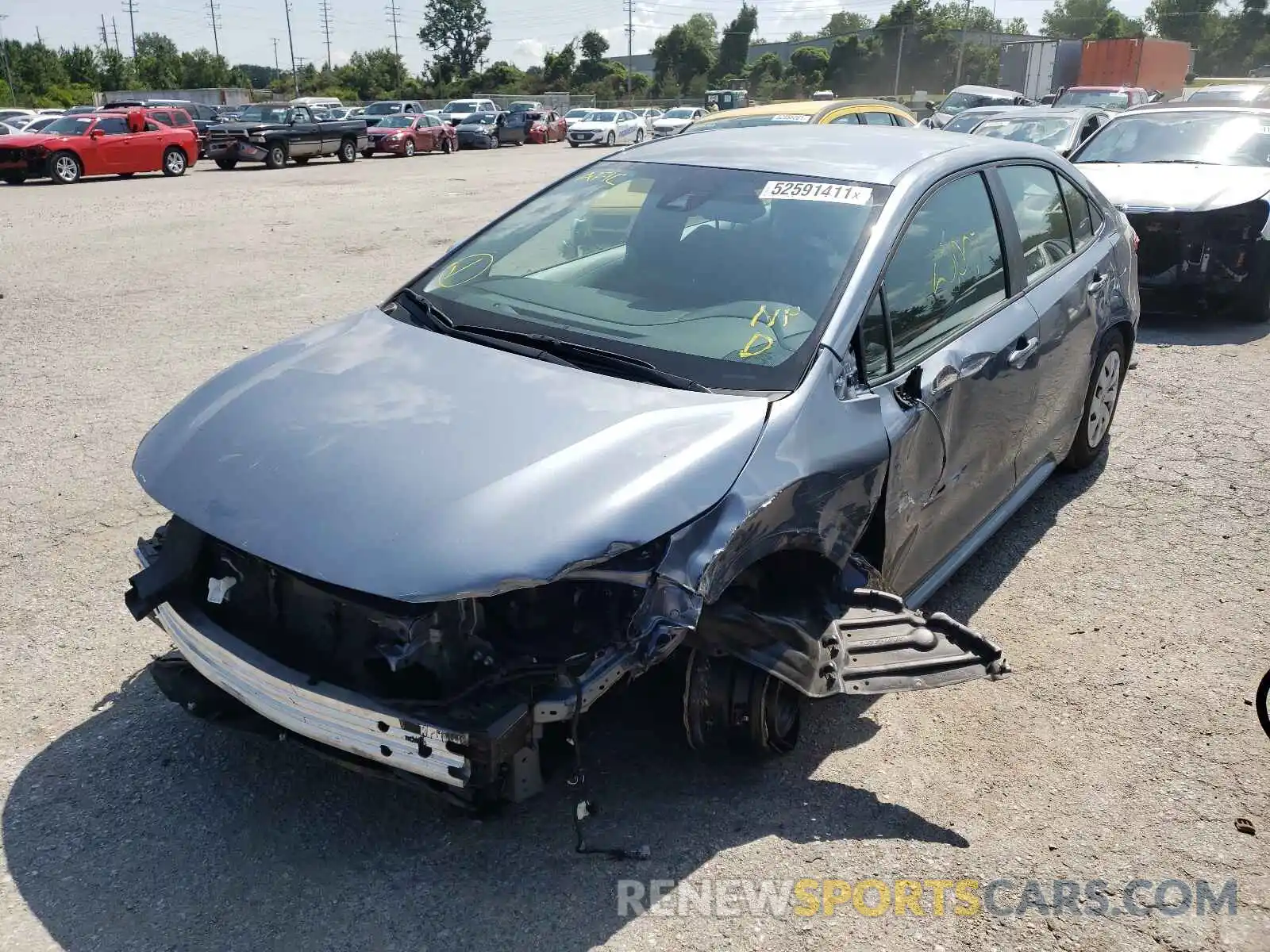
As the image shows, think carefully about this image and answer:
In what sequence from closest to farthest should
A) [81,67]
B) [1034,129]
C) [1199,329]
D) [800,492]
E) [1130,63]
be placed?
[800,492] → [1199,329] → [1034,129] → [1130,63] → [81,67]

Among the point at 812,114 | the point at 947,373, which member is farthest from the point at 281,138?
the point at 947,373

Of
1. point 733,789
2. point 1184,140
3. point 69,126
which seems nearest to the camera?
point 733,789

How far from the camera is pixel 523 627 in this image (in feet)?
9.05

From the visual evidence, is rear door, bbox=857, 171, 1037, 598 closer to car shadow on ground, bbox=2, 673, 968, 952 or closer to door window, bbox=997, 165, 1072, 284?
door window, bbox=997, 165, 1072, 284

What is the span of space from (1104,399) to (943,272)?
213 cm

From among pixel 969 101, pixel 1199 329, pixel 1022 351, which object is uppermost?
pixel 969 101

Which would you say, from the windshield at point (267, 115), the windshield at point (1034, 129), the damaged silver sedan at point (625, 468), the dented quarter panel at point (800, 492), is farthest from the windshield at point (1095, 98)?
the dented quarter panel at point (800, 492)

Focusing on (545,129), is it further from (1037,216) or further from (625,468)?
(625,468)

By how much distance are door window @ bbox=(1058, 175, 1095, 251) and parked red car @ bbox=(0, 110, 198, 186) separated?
A: 22260 millimetres

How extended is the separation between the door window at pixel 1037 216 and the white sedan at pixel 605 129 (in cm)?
3598

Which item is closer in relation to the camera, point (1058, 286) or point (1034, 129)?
point (1058, 286)

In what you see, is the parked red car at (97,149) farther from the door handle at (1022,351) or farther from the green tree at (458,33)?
the green tree at (458,33)

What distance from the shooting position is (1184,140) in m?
9.86

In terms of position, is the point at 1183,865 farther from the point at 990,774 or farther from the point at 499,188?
the point at 499,188
